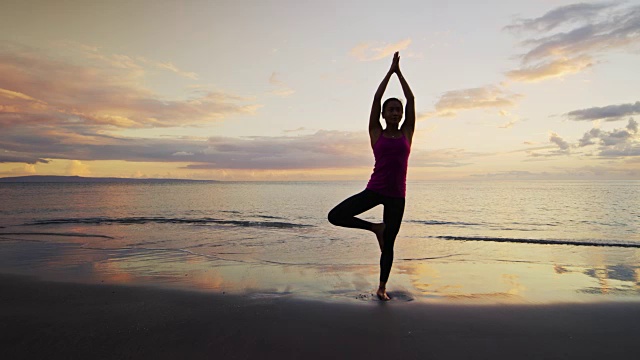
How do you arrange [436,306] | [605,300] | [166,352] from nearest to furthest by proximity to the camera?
[166,352] < [436,306] < [605,300]

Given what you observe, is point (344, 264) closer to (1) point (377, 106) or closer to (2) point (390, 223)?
→ (2) point (390, 223)

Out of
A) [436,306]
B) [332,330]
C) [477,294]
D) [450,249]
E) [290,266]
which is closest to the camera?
[332,330]

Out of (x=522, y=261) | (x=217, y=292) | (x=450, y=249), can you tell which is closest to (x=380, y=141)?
(x=217, y=292)

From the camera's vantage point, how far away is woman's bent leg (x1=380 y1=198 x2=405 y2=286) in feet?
15.9

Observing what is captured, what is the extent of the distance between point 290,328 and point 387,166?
222cm

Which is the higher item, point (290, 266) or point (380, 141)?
point (380, 141)

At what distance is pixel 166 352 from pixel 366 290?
3.13 m

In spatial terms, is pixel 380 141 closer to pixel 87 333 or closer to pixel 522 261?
pixel 87 333

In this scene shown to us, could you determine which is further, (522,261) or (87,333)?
(522,261)

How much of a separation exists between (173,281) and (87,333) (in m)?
2.52

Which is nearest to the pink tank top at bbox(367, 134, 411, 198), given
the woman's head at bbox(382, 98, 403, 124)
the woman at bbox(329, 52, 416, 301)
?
the woman at bbox(329, 52, 416, 301)

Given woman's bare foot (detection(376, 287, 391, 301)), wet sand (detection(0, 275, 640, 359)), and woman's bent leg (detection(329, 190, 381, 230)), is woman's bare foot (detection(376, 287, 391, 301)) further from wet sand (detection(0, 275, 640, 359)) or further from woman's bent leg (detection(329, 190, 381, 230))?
woman's bent leg (detection(329, 190, 381, 230))

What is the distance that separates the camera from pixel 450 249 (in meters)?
10.9

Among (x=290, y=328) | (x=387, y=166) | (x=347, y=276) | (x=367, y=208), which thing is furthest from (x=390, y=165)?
(x=347, y=276)
